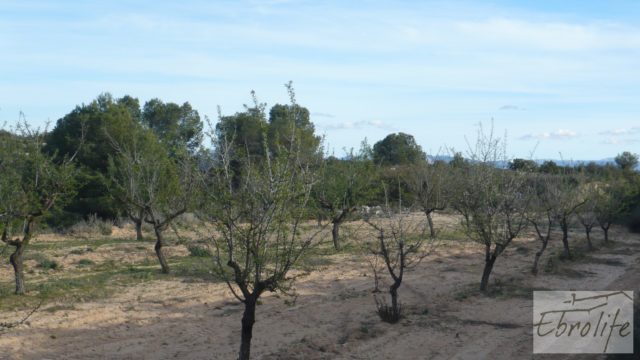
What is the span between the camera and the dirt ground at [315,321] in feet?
33.0

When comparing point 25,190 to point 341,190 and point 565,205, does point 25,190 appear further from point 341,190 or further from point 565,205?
point 565,205

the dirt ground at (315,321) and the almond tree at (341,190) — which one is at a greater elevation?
the almond tree at (341,190)

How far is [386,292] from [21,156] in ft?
29.3

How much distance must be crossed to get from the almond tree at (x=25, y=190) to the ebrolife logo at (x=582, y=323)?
1027cm

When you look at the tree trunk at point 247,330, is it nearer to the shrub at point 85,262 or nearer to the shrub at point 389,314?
the shrub at point 389,314

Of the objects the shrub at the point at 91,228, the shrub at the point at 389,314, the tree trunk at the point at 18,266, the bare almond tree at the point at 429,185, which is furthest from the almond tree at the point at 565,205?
the shrub at the point at 91,228

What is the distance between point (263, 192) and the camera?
7.73 metres

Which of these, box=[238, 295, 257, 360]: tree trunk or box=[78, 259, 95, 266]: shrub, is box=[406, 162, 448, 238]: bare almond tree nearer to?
box=[78, 259, 95, 266]: shrub

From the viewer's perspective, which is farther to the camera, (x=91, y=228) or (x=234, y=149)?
(x=91, y=228)

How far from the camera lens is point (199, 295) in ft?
46.9

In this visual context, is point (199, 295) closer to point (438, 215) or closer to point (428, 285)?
point (428, 285)

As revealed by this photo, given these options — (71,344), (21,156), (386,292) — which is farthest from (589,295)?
(21,156)

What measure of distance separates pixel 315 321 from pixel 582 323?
15.6ft

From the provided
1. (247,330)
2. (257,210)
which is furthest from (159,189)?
(257,210)
